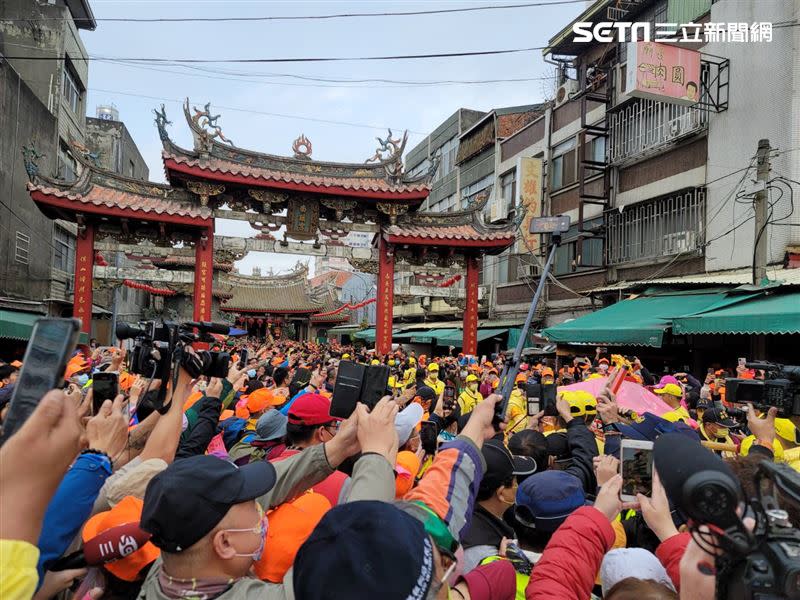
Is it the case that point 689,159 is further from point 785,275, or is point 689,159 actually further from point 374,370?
point 374,370

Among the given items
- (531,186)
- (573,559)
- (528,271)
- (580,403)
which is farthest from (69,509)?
(528,271)

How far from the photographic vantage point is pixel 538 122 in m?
20.2

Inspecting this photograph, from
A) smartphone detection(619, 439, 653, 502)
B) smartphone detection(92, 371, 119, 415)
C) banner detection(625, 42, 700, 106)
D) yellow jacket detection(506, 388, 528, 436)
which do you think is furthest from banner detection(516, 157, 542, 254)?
smartphone detection(92, 371, 119, 415)

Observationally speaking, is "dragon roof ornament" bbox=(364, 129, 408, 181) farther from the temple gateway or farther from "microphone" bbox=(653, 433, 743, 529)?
"microphone" bbox=(653, 433, 743, 529)

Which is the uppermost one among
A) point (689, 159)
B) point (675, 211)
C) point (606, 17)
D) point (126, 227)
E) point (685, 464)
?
point (606, 17)

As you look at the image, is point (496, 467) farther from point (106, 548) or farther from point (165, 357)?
point (165, 357)

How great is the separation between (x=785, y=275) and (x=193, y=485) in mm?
12301

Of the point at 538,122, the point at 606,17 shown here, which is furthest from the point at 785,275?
the point at 538,122

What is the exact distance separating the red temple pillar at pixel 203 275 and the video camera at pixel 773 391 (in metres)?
12.4

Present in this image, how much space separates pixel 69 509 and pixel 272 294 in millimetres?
Result: 31906

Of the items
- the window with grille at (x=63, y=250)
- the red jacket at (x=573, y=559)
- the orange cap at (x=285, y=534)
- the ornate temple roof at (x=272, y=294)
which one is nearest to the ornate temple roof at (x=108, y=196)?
A: the window with grille at (x=63, y=250)

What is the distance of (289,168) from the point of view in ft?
49.3

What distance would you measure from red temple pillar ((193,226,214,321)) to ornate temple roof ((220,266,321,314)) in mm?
17768

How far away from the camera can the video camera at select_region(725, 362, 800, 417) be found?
8.00ft
